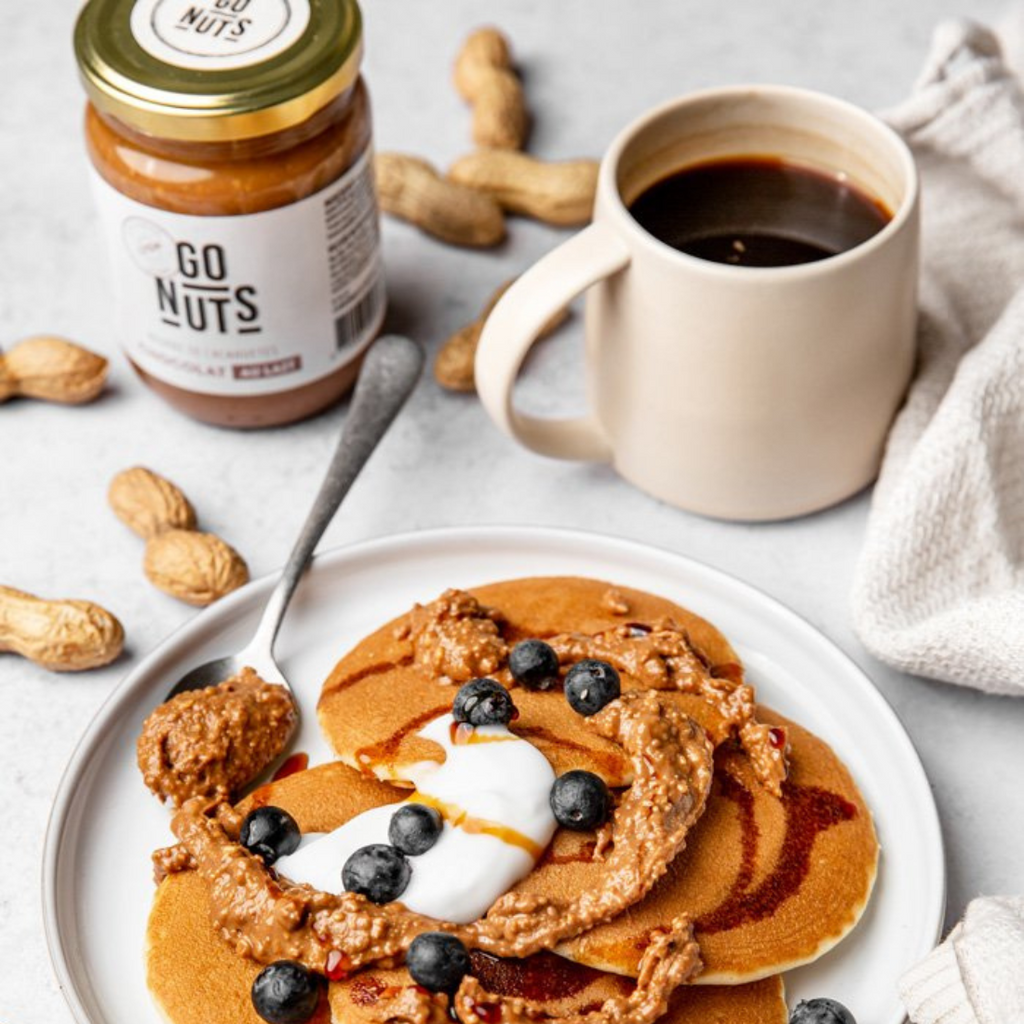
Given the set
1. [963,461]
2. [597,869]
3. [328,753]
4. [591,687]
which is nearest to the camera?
[597,869]

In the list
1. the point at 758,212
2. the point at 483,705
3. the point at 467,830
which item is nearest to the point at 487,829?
the point at 467,830

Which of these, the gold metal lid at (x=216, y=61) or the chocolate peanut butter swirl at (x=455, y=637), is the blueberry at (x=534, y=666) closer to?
the chocolate peanut butter swirl at (x=455, y=637)

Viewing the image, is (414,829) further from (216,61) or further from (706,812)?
(216,61)

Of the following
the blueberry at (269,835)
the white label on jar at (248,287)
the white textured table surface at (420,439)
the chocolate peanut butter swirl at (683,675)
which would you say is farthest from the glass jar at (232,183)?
the blueberry at (269,835)

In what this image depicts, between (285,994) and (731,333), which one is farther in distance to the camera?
(731,333)

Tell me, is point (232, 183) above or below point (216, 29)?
below

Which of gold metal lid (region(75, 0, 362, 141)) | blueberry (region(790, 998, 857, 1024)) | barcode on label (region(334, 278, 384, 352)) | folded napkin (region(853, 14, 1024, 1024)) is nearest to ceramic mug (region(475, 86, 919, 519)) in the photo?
folded napkin (region(853, 14, 1024, 1024))
